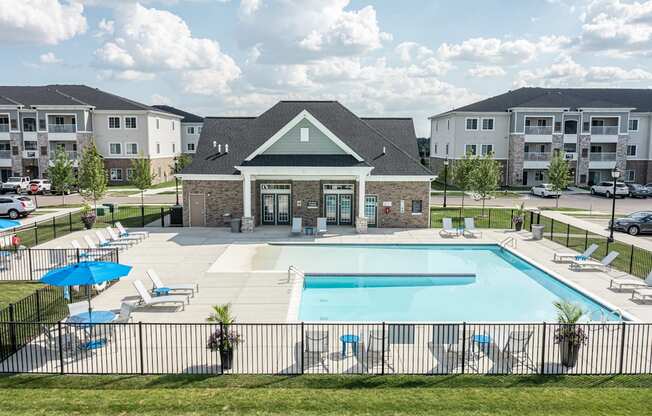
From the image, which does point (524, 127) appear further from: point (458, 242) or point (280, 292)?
point (280, 292)

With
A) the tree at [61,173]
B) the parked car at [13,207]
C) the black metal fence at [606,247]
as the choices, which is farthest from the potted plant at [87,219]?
the black metal fence at [606,247]

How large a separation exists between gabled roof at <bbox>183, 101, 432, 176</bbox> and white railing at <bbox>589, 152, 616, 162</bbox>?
1314 inches

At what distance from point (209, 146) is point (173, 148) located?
3867cm

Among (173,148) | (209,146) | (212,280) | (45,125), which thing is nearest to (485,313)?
(212,280)

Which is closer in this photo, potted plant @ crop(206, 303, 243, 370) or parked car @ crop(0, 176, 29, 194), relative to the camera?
potted plant @ crop(206, 303, 243, 370)

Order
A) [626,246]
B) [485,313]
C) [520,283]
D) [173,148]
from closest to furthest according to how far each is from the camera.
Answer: [485,313] → [520,283] → [626,246] → [173,148]

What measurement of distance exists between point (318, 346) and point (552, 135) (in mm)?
55279

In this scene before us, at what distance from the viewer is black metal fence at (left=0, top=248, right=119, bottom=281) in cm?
2134

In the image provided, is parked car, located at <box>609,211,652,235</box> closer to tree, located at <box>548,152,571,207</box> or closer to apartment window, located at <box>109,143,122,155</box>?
tree, located at <box>548,152,571,207</box>

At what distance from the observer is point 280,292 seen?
62.4 ft

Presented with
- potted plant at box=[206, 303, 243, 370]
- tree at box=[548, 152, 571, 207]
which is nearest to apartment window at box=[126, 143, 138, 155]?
tree at box=[548, 152, 571, 207]

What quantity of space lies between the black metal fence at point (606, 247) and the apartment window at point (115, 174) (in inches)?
1803

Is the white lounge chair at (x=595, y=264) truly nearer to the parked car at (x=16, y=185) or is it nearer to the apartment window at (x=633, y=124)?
the apartment window at (x=633, y=124)

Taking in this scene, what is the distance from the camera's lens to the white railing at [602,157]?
204ft
